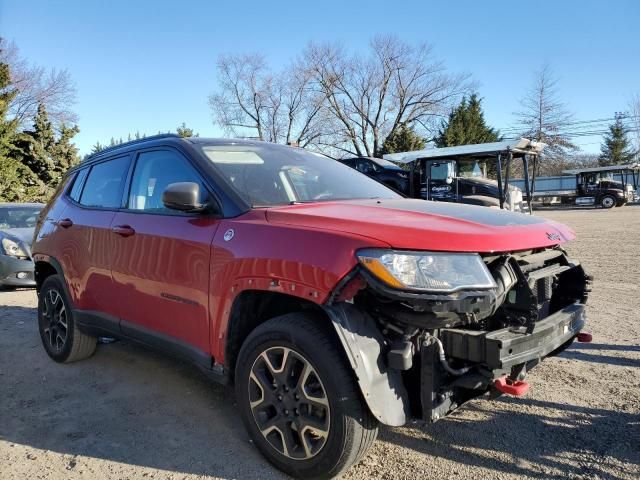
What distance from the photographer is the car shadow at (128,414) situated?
2.85 metres

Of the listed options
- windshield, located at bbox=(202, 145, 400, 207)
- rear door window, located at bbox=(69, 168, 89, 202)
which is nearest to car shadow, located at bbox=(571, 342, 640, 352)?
windshield, located at bbox=(202, 145, 400, 207)

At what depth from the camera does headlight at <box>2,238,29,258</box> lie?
7.91 m

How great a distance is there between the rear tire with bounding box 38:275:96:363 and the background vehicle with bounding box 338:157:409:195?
42.3 ft

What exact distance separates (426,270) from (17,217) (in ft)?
30.1

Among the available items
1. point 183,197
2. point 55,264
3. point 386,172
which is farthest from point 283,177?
point 386,172

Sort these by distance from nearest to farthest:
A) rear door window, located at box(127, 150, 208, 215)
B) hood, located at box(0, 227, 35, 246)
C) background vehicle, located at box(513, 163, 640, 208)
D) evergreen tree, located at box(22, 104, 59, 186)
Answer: rear door window, located at box(127, 150, 208, 215)
hood, located at box(0, 227, 35, 246)
evergreen tree, located at box(22, 104, 59, 186)
background vehicle, located at box(513, 163, 640, 208)

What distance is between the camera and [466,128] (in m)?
39.2

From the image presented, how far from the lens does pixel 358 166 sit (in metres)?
19.4

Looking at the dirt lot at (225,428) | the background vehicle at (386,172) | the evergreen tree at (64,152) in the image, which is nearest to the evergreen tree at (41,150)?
the evergreen tree at (64,152)

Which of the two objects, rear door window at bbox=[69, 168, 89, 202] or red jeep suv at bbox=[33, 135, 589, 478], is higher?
rear door window at bbox=[69, 168, 89, 202]

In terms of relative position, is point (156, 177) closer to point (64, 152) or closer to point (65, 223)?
point (65, 223)

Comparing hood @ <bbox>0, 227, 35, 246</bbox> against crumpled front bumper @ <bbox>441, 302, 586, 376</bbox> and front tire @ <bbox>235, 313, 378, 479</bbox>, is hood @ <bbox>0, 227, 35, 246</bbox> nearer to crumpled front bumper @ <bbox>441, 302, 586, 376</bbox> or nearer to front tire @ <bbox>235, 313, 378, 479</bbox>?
front tire @ <bbox>235, 313, 378, 479</bbox>

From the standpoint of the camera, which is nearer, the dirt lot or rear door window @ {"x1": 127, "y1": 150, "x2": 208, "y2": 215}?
the dirt lot

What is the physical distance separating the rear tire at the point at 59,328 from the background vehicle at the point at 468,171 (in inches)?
465
